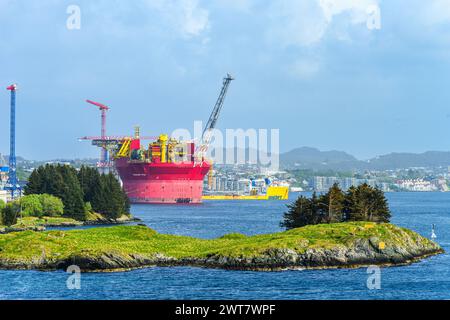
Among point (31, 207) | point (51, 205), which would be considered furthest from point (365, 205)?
point (31, 207)

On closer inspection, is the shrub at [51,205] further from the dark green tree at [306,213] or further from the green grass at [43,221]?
the dark green tree at [306,213]

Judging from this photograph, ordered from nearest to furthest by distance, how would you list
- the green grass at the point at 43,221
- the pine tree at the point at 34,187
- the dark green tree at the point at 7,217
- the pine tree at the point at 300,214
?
the pine tree at the point at 300,214 → the dark green tree at the point at 7,217 → the green grass at the point at 43,221 → the pine tree at the point at 34,187

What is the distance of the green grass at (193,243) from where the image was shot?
6250 cm

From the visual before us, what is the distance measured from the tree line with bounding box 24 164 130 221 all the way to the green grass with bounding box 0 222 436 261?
49.9 metres

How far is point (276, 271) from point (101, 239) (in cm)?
2117

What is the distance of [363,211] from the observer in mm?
76750

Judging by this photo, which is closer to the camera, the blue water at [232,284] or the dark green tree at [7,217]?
the blue water at [232,284]

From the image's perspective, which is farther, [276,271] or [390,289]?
[276,271]

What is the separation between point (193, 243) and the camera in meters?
73.3

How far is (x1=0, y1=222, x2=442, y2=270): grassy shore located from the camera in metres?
60.7

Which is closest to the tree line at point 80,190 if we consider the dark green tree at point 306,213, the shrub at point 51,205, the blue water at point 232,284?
the shrub at point 51,205

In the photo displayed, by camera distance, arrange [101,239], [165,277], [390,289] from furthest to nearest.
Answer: [101,239]
[165,277]
[390,289]
